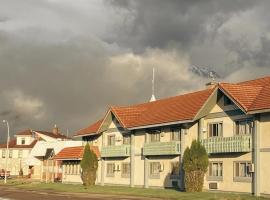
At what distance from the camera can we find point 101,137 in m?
61.6

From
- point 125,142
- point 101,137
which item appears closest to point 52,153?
point 101,137

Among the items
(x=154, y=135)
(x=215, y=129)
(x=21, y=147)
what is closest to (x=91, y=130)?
(x=154, y=135)

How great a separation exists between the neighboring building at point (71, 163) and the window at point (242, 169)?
2387 cm

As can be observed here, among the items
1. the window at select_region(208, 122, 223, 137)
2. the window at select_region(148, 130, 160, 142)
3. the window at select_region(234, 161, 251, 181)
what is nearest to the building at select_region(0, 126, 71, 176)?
the window at select_region(148, 130, 160, 142)

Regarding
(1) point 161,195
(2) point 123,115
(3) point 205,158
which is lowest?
(1) point 161,195

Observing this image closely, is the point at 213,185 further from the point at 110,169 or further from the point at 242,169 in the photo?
the point at 110,169

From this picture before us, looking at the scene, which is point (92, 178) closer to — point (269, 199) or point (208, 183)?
point (208, 183)

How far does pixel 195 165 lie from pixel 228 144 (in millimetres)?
3429

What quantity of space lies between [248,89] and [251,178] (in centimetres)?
695

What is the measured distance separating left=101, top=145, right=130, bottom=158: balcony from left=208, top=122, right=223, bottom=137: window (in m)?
13.5

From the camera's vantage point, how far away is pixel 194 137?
44.9 meters

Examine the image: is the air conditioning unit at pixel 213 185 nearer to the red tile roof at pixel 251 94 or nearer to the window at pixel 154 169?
the red tile roof at pixel 251 94

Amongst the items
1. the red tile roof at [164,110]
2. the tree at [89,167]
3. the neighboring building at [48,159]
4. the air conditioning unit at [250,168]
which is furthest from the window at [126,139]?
the air conditioning unit at [250,168]

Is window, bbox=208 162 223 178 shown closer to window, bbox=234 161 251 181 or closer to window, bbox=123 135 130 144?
window, bbox=234 161 251 181
